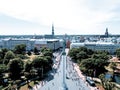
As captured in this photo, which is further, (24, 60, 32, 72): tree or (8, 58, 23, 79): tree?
(24, 60, 32, 72): tree

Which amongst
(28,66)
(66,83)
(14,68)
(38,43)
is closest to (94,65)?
(66,83)

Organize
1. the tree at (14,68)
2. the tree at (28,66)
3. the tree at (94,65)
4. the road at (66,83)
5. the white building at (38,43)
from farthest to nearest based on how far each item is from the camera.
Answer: the white building at (38,43)
the tree at (94,65)
the tree at (28,66)
the tree at (14,68)
the road at (66,83)

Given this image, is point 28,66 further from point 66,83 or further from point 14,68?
point 66,83

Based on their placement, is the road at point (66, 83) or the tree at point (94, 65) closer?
the road at point (66, 83)

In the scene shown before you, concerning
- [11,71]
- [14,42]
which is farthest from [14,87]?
[14,42]

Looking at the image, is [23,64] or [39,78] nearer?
[39,78]

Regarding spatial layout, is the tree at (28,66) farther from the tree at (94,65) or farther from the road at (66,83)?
the tree at (94,65)

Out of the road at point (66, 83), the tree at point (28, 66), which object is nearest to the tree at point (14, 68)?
the tree at point (28, 66)

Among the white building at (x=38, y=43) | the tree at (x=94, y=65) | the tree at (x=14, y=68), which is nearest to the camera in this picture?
the tree at (x=14, y=68)

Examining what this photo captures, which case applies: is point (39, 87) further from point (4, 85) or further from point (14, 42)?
point (14, 42)

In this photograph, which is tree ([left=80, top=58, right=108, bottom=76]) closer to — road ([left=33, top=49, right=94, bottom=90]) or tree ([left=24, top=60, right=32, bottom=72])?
road ([left=33, top=49, right=94, bottom=90])

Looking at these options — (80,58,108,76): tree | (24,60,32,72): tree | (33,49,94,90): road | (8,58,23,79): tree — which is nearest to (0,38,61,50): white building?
(80,58,108,76): tree
